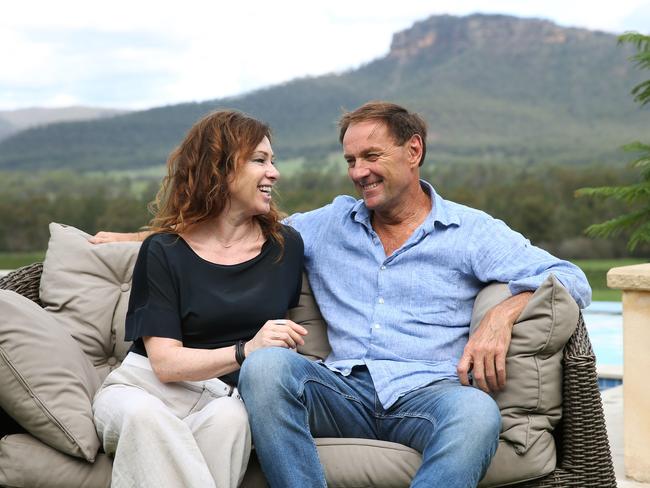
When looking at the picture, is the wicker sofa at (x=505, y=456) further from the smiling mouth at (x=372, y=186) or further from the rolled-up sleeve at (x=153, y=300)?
the smiling mouth at (x=372, y=186)

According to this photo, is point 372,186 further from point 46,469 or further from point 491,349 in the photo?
point 46,469

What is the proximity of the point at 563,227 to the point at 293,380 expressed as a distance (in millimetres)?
24828

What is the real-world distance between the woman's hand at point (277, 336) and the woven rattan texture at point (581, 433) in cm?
69

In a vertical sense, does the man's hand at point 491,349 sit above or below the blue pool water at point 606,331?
above

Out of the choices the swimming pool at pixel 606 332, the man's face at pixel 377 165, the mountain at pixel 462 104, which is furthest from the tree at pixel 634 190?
the mountain at pixel 462 104

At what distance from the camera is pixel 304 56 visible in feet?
125

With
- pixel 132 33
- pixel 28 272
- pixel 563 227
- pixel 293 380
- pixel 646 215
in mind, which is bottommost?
pixel 563 227

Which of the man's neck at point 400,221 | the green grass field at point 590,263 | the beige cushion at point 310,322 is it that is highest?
the man's neck at point 400,221

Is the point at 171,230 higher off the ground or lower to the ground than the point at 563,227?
higher

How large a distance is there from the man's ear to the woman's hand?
0.76 m

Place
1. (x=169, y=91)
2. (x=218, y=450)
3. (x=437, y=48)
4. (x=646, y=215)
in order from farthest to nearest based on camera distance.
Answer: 1. (x=437, y=48)
2. (x=169, y=91)
3. (x=646, y=215)
4. (x=218, y=450)

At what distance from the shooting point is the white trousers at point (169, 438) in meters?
2.10

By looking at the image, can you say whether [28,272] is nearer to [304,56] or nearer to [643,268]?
[643,268]

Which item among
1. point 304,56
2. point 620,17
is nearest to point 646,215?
point 304,56
